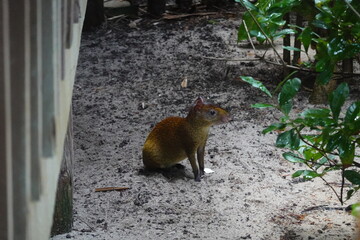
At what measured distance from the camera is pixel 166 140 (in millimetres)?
4797

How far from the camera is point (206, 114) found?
4.73 metres

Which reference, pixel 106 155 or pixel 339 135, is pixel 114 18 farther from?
pixel 339 135

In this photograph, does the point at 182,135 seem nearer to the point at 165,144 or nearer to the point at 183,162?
the point at 165,144

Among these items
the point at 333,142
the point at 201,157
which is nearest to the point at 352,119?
the point at 333,142

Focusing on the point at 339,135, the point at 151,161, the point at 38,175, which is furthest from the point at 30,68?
the point at 151,161

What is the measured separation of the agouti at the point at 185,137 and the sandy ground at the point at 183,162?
0.41 feet

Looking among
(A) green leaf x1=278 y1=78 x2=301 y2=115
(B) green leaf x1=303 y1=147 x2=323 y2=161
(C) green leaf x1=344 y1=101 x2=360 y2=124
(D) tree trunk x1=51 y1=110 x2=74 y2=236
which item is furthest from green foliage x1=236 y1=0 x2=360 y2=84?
(D) tree trunk x1=51 y1=110 x2=74 y2=236

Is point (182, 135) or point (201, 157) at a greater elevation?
point (182, 135)

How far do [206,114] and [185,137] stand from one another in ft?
0.74

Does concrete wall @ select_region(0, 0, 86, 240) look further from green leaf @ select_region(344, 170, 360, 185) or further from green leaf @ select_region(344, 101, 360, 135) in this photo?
green leaf @ select_region(344, 170, 360, 185)

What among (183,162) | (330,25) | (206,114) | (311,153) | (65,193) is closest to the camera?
(330,25)

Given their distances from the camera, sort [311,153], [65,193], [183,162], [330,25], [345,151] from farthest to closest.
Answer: [183,162] → [65,193] → [311,153] → [330,25] → [345,151]

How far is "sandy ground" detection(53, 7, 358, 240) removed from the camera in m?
3.97

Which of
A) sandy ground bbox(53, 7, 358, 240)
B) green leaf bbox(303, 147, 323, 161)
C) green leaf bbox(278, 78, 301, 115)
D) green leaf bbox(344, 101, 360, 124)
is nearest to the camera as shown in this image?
green leaf bbox(344, 101, 360, 124)
